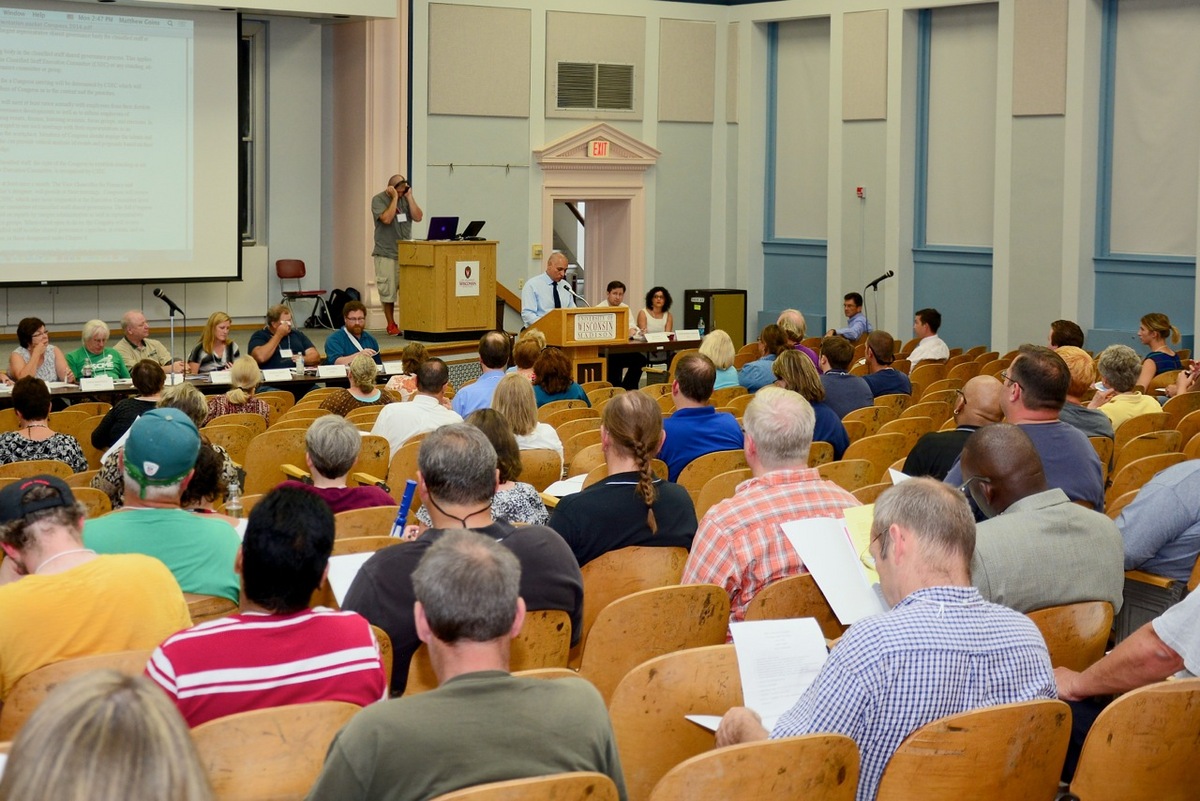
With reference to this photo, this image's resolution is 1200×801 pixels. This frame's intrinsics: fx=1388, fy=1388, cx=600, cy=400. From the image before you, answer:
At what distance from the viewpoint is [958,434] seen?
17.6 feet

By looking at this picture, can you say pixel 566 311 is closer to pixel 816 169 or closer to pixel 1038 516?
pixel 816 169

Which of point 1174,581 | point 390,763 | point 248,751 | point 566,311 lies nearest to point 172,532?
point 248,751

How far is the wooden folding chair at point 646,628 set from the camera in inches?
136

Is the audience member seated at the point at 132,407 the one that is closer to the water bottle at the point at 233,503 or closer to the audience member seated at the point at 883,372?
the water bottle at the point at 233,503

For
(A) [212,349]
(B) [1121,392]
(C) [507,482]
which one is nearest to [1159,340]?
(B) [1121,392]

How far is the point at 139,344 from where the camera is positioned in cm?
1060

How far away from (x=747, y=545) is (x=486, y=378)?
13.6ft

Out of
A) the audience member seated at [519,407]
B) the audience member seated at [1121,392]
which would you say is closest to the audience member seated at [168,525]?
the audience member seated at [519,407]

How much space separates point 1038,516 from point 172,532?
2317 millimetres

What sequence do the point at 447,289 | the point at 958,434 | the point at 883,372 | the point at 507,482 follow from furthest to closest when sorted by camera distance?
the point at 447,289 < the point at 883,372 < the point at 958,434 < the point at 507,482

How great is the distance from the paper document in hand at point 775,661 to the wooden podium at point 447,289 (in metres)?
10.6

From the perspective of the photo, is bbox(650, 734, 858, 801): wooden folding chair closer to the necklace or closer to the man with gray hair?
the man with gray hair

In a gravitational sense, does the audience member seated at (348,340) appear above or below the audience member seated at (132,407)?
above

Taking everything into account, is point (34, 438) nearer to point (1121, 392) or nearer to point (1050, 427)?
point (1050, 427)
